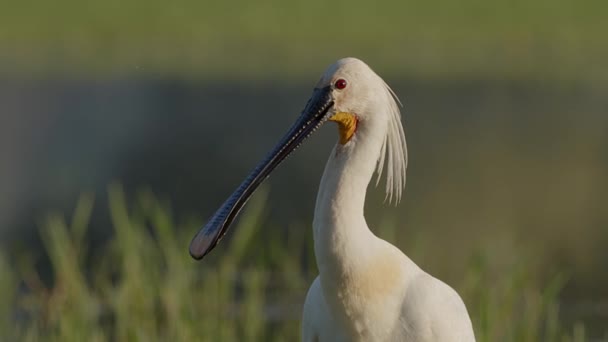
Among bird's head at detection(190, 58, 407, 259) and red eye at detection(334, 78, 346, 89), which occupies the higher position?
red eye at detection(334, 78, 346, 89)

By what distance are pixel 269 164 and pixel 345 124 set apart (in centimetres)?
38

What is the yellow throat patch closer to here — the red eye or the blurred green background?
the red eye

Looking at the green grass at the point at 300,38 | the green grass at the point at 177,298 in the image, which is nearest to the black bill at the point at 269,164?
the green grass at the point at 177,298

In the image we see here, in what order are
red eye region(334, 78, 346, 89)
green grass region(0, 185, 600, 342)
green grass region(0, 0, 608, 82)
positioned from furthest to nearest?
green grass region(0, 0, 608, 82) < green grass region(0, 185, 600, 342) < red eye region(334, 78, 346, 89)

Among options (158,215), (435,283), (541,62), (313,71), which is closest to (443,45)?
(541,62)

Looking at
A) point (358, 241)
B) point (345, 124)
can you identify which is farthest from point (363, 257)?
point (345, 124)

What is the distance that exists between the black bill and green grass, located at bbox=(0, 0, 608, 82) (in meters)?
17.1

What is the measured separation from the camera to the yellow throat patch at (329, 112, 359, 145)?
15.0 ft

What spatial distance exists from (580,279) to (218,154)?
692cm

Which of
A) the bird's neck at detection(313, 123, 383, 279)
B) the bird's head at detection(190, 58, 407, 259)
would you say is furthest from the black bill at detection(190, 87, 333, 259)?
the bird's neck at detection(313, 123, 383, 279)

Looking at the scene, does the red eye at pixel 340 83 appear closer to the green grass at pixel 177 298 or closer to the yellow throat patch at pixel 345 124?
the yellow throat patch at pixel 345 124

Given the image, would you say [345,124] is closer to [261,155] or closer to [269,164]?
[269,164]

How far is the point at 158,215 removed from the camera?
723cm

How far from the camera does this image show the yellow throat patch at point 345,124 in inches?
181
